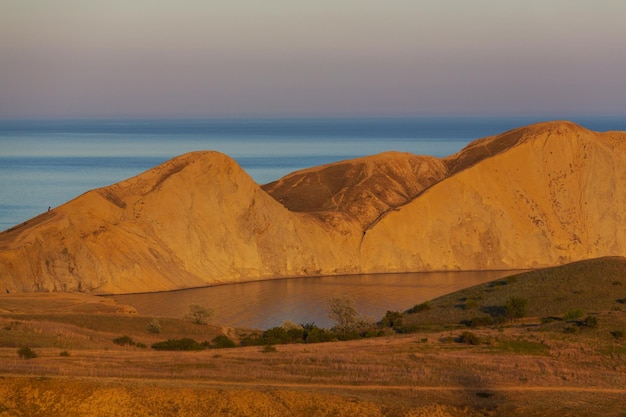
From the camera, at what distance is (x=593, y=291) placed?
48.0m

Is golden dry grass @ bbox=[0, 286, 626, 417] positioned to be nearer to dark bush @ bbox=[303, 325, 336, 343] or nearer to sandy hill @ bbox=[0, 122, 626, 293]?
dark bush @ bbox=[303, 325, 336, 343]

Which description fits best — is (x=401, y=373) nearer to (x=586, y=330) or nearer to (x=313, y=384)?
(x=313, y=384)

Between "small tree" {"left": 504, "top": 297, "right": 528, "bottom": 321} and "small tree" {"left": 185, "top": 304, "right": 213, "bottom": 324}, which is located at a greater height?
"small tree" {"left": 185, "top": 304, "right": 213, "bottom": 324}

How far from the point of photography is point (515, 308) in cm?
4616

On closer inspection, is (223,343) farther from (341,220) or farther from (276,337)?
(341,220)

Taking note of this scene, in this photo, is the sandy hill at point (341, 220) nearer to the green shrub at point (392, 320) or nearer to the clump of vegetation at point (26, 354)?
the green shrub at point (392, 320)

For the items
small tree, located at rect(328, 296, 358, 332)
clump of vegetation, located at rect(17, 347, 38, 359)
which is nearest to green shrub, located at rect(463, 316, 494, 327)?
small tree, located at rect(328, 296, 358, 332)

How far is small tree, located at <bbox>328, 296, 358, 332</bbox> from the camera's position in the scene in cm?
4960

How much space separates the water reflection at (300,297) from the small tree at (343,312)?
1497 mm

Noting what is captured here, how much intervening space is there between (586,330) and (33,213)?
231ft

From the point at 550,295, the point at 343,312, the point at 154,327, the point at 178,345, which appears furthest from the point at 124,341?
the point at 550,295

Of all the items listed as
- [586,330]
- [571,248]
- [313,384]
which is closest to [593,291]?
[586,330]

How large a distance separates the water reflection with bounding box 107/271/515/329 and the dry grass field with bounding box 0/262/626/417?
1031 centimetres

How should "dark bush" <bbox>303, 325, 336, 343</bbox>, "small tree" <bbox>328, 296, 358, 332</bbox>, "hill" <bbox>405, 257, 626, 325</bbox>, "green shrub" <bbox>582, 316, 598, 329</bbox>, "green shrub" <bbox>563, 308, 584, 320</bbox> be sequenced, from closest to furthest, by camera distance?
"green shrub" <bbox>582, 316, 598, 329</bbox>
"dark bush" <bbox>303, 325, 336, 343</bbox>
"green shrub" <bbox>563, 308, 584, 320</bbox>
"hill" <bbox>405, 257, 626, 325</bbox>
"small tree" <bbox>328, 296, 358, 332</bbox>
